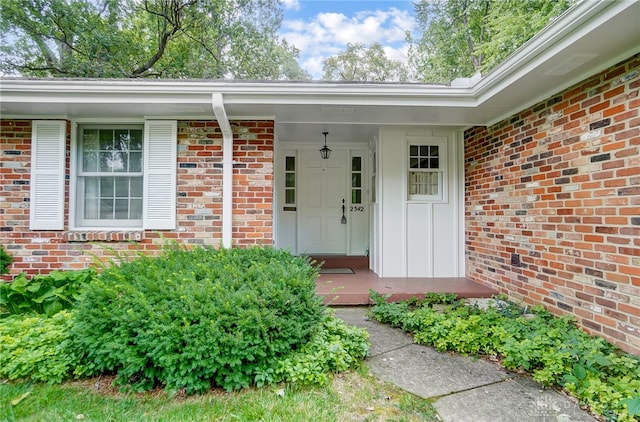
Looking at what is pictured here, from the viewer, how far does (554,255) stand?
2973 mm

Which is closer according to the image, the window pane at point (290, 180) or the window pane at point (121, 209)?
the window pane at point (121, 209)

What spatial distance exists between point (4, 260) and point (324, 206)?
4.47 m

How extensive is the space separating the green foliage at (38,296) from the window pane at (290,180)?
3.64 metres

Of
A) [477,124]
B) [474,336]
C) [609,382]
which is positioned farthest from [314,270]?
[477,124]

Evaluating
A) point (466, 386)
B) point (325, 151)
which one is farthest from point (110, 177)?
point (466, 386)

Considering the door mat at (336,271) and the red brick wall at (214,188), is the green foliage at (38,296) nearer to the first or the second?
the red brick wall at (214,188)

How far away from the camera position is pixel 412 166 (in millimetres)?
4516

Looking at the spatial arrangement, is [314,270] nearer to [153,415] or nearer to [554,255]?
[153,415]

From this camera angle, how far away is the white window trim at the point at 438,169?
4480 mm

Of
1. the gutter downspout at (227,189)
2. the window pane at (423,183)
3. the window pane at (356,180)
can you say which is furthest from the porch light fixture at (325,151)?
the gutter downspout at (227,189)

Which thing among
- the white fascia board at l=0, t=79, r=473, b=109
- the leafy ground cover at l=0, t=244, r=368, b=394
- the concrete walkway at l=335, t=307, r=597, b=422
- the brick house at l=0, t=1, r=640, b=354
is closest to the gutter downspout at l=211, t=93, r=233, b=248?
the brick house at l=0, t=1, r=640, b=354

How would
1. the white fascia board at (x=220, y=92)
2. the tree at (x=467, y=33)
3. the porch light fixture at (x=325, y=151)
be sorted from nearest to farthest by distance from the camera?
the white fascia board at (x=220, y=92), the porch light fixture at (x=325, y=151), the tree at (x=467, y=33)

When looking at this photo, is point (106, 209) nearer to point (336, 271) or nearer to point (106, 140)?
point (106, 140)

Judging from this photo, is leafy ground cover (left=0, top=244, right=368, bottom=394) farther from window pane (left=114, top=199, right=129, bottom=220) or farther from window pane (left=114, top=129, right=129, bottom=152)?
window pane (left=114, top=129, right=129, bottom=152)
